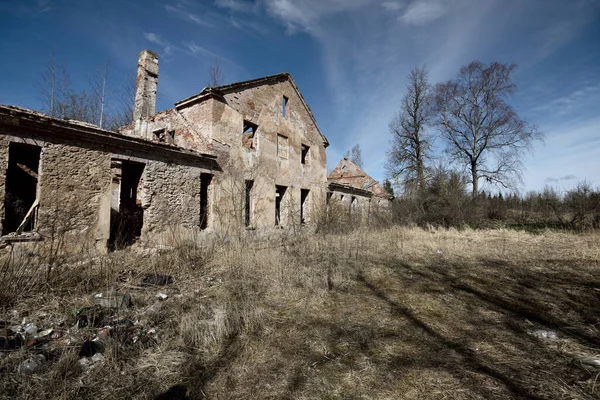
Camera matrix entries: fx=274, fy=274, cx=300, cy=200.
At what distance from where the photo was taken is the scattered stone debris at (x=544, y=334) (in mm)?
3502

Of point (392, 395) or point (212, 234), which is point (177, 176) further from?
point (392, 395)

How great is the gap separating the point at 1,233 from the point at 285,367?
726cm

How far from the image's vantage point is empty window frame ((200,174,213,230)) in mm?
10547

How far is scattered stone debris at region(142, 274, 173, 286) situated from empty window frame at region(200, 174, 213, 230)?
494cm

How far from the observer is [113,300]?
4016 millimetres

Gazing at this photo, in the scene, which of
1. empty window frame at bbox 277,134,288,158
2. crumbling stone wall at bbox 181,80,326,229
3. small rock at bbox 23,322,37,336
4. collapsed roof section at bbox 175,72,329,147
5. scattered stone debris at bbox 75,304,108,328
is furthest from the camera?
empty window frame at bbox 277,134,288,158

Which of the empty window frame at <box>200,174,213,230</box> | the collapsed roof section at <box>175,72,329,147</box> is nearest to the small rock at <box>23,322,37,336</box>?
the empty window frame at <box>200,174,213,230</box>

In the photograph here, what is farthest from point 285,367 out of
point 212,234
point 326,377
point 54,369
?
point 212,234

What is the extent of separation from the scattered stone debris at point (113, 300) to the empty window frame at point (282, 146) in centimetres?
1049

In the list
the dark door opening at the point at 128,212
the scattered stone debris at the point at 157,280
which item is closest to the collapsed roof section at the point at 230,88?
the dark door opening at the point at 128,212

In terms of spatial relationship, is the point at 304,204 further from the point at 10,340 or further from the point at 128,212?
the point at 10,340

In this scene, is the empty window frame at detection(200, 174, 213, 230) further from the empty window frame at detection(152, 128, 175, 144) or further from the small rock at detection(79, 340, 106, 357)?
the small rock at detection(79, 340, 106, 357)

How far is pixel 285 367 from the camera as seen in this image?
2.94m

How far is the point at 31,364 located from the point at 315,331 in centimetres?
301
